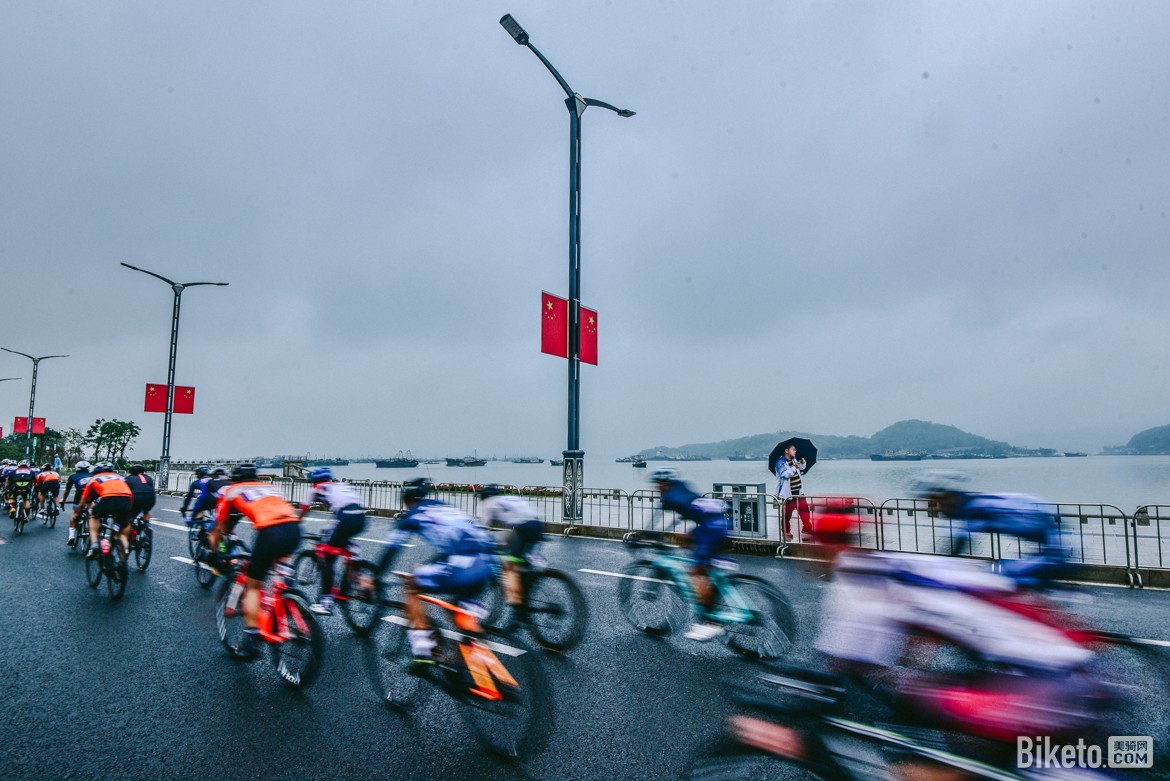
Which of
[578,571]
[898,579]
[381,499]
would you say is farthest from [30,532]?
[898,579]

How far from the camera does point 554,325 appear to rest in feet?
48.0

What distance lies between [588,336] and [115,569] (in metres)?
10.7

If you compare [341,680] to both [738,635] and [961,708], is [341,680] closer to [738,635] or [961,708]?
[738,635]

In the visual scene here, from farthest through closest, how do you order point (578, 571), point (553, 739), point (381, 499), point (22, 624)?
point (381, 499)
point (578, 571)
point (22, 624)
point (553, 739)

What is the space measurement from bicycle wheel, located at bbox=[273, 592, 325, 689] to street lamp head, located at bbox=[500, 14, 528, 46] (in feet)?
45.1

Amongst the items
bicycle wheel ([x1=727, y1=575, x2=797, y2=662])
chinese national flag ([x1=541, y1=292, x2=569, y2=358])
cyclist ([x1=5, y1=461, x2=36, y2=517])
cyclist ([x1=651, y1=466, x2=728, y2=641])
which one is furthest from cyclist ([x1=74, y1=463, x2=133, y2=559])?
cyclist ([x1=5, y1=461, x2=36, y2=517])

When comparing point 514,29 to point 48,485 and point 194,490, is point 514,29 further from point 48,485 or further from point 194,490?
point 48,485

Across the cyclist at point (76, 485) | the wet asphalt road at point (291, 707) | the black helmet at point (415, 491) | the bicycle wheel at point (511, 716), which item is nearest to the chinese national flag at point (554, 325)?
the wet asphalt road at point (291, 707)

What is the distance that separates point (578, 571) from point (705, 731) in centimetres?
534

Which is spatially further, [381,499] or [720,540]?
[381,499]

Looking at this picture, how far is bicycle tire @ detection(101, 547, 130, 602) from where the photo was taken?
7.52 m

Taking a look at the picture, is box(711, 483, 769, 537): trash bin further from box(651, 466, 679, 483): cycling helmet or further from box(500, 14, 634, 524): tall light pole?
box(651, 466, 679, 483): cycling helmet

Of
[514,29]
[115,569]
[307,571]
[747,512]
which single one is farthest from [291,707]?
[514,29]

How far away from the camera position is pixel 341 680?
15.6ft
